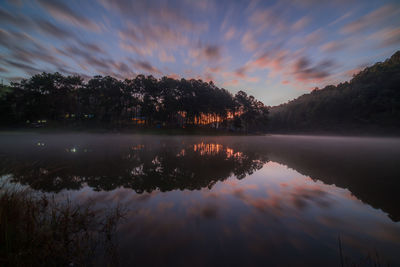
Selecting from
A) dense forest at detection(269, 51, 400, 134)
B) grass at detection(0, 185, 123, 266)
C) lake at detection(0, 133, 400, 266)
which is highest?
dense forest at detection(269, 51, 400, 134)

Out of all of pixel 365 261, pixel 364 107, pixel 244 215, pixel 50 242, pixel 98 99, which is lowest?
pixel 244 215

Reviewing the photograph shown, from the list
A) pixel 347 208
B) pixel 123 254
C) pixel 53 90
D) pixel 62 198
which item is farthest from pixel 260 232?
pixel 53 90

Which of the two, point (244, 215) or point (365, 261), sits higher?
point (365, 261)

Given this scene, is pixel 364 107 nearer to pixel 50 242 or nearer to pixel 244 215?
pixel 244 215

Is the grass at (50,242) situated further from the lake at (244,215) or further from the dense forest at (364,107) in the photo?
the dense forest at (364,107)

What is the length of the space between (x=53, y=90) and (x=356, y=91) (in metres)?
133

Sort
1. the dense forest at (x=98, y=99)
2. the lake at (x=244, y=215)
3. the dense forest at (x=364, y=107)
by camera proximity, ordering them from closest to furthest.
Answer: the lake at (x=244, y=215) → the dense forest at (x=98, y=99) → the dense forest at (x=364, y=107)

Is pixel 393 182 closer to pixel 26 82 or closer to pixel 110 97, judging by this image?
pixel 110 97

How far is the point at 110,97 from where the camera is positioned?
5197 centimetres

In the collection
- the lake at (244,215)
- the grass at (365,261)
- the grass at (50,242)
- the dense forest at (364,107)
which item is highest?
the dense forest at (364,107)

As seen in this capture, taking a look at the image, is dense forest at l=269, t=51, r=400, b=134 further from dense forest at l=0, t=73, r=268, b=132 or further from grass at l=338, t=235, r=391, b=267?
grass at l=338, t=235, r=391, b=267

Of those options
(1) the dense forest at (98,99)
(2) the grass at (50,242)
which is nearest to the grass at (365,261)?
(2) the grass at (50,242)

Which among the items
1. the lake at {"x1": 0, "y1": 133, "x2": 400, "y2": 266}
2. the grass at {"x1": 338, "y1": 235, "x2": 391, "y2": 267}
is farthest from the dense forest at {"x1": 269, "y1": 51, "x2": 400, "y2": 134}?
the grass at {"x1": 338, "y1": 235, "x2": 391, "y2": 267}

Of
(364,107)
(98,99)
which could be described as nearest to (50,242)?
(98,99)
